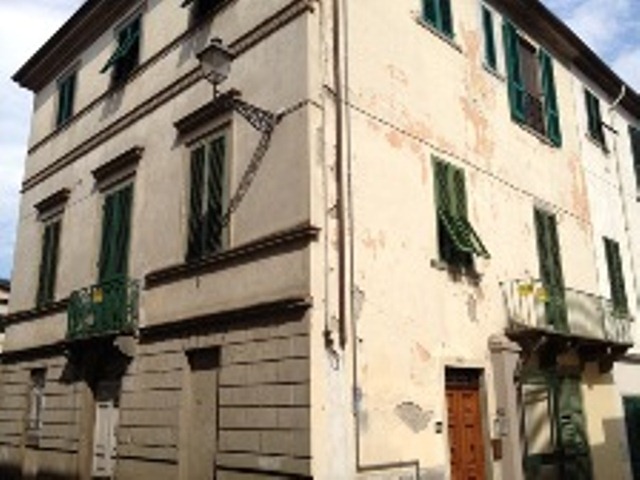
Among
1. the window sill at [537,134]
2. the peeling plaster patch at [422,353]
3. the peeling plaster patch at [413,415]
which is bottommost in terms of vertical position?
the peeling plaster patch at [413,415]

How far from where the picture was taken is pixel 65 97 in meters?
15.5

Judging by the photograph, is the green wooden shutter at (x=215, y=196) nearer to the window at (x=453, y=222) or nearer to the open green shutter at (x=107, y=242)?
the open green shutter at (x=107, y=242)

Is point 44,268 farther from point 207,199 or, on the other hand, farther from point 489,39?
point 489,39

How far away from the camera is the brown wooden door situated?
32.3ft

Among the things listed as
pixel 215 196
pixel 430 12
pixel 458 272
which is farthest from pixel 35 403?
pixel 430 12

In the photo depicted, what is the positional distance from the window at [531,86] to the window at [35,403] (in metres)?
11.2

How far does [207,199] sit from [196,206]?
0.97ft

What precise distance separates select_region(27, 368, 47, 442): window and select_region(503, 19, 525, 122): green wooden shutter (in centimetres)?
1106

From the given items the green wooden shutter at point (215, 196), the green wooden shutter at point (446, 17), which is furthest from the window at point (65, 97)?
the green wooden shutter at point (446, 17)

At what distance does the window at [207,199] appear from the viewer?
9891mm

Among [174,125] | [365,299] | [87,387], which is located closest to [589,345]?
[365,299]

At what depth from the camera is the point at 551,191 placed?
13.8 meters

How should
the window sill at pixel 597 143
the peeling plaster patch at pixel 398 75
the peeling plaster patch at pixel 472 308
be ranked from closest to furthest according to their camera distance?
the peeling plaster patch at pixel 398 75
the peeling plaster patch at pixel 472 308
the window sill at pixel 597 143

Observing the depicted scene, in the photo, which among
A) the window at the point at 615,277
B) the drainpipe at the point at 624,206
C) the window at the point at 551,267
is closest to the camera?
the window at the point at 551,267
